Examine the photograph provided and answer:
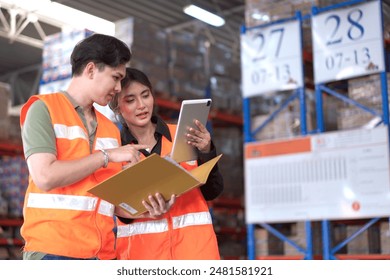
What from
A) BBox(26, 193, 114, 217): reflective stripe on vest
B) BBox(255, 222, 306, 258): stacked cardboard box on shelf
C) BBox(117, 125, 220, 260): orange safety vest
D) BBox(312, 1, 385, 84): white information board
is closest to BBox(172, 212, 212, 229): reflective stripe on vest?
BBox(117, 125, 220, 260): orange safety vest

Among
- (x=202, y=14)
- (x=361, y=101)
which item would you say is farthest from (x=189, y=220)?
(x=202, y=14)

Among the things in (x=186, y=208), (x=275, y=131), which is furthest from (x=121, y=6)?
(x=186, y=208)

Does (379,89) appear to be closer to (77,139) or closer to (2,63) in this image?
(77,139)

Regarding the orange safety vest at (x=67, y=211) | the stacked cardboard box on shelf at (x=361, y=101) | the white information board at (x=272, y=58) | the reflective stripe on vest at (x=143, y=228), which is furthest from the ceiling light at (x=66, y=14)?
the orange safety vest at (x=67, y=211)

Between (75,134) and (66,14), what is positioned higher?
(66,14)

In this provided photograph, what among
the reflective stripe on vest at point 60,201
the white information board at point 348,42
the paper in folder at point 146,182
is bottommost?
the reflective stripe on vest at point 60,201

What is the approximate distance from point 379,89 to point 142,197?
4954mm

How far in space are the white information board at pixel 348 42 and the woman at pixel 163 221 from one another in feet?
14.4

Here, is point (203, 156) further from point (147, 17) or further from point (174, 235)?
point (147, 17)

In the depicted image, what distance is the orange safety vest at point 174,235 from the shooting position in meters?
2.99

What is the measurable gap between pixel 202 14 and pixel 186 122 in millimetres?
11343

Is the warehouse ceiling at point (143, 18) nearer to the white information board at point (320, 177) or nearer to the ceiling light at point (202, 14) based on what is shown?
the ceiling light at point (202, 14)

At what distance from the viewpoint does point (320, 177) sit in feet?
23.5

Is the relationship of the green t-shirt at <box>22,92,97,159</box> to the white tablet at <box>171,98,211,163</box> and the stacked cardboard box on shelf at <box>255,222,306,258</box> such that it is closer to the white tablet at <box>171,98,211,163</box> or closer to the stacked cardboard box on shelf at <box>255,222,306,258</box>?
the white tablet at <box>171,98,211,163</box>
